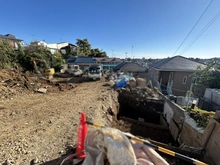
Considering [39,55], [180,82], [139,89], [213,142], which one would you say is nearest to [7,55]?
[39,55]

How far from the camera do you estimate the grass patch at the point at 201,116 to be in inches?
174

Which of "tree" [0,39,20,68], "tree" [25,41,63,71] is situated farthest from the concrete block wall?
"tree" [25,41,63,71]

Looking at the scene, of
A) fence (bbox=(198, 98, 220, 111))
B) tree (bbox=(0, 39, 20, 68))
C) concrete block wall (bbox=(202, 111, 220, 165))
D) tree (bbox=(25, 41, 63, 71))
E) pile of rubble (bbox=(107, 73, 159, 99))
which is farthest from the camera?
tree (bbox=(25, 41, 63, 71))

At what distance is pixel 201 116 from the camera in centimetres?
471

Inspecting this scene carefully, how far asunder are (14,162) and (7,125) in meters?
2.29

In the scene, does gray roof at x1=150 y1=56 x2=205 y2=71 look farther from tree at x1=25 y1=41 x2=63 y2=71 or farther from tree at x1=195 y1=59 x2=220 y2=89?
tree at x1=25 y1=41 x2=63 y2=71

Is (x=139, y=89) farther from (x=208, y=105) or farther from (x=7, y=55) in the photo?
(x=7, y=55)

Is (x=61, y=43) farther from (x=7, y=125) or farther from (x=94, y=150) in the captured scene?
(x=94, y=150)

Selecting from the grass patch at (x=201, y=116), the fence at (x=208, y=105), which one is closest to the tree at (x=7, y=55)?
the grass patch at (x=201, y=116)

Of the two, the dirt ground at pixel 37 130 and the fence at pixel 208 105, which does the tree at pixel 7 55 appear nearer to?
the dirt ground at pixel 37 130

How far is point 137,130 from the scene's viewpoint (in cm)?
641

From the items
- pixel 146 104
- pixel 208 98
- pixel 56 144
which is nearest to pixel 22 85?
pixel 56 144

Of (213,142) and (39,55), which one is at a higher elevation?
(39,55)

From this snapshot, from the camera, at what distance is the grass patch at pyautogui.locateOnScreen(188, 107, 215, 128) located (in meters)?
4.42
